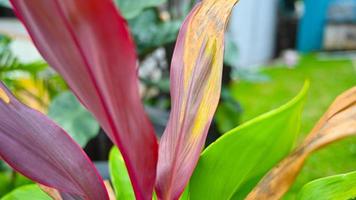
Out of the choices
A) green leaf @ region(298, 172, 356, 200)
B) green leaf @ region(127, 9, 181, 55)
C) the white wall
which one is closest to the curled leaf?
green leaf @ region(298, 172, 356, 200)

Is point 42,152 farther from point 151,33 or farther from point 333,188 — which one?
point 151,33

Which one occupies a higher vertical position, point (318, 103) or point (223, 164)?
point (223, 164)

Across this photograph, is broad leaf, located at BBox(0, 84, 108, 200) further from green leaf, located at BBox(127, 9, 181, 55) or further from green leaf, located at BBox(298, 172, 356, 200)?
green leaf, located at BBox(127, 9, 181, 55)

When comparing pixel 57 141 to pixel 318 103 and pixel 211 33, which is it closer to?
pixel 211 33

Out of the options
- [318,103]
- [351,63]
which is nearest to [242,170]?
[318,103]

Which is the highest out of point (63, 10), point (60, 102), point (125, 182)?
point (63, 10)

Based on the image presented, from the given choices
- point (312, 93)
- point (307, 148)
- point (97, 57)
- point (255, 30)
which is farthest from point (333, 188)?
point (255, 30)

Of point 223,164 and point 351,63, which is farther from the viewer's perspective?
point 351,63
